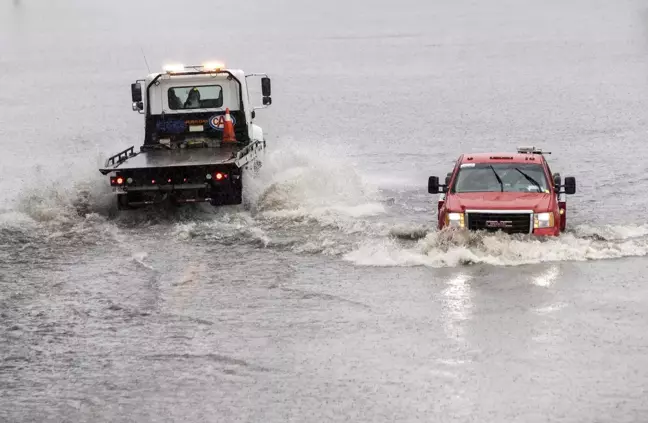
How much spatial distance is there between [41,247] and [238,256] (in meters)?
3.32

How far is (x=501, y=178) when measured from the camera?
59.3 feet

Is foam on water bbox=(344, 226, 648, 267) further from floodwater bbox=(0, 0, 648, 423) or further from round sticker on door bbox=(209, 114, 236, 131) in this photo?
round sticker on door bbox=(209, 114, 236, 131)

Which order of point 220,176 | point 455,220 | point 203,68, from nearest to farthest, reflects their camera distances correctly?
1. point 455,220
2. point 220,176
3. point 203,68

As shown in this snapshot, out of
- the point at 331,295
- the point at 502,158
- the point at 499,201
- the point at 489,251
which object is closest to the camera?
the point at 331,295

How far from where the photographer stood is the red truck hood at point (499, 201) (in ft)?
56.0

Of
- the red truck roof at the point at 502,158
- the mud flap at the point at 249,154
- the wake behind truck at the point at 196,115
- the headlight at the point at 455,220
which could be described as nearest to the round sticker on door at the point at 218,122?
the wake behind truck at the point at 196,115

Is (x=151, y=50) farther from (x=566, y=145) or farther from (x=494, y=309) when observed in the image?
(x=494, y=309)

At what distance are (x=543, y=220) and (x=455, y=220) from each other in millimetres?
1254

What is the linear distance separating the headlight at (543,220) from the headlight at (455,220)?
104cm

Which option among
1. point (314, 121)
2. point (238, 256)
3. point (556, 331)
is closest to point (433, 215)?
point (238, 256)

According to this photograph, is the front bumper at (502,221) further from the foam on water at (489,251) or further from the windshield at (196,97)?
the windshield at (196,97)

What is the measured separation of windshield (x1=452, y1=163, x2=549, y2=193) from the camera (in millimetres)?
17891

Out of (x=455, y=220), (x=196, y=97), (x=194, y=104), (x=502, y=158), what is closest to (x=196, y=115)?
(x=194, y=104)

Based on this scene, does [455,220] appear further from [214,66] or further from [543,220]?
[214,66]
